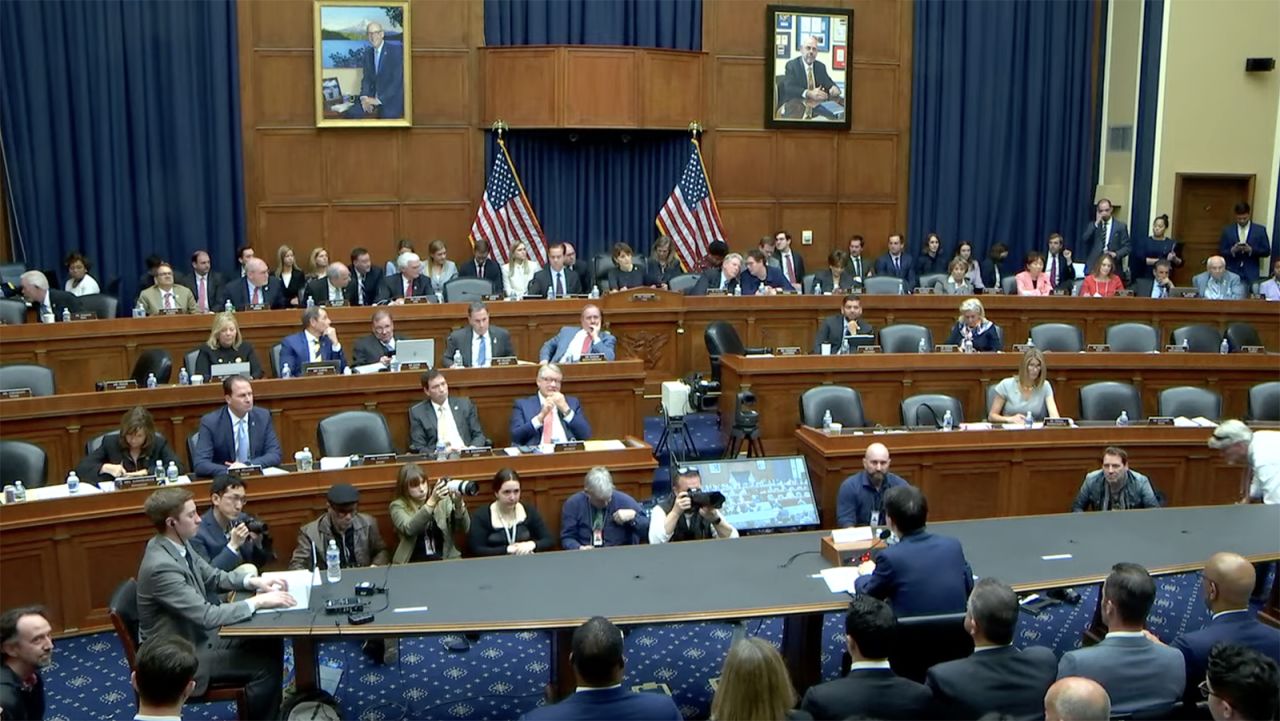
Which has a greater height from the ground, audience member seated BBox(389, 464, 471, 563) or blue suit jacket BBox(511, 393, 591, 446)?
blue suit jacket BBox(511, 393, 591, 446)

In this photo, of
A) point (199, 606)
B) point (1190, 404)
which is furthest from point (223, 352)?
point (1190, 404)

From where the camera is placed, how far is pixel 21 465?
7262mm

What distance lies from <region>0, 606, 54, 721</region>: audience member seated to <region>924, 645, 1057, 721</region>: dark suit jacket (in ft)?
11.2

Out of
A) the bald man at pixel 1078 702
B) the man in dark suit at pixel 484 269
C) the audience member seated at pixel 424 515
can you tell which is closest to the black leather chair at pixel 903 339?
the man in dark suit at pixel 484 269

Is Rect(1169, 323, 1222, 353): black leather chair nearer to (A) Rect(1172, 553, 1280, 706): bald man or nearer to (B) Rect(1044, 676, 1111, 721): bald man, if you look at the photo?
(A) Rect(1172, 553, 1280, 706): bald man

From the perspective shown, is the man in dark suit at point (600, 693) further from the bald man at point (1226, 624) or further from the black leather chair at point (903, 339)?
the black leather chair at point (903, 339)

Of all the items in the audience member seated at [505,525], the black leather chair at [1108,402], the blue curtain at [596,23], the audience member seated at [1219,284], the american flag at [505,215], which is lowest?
the audience member seated at [505,525]

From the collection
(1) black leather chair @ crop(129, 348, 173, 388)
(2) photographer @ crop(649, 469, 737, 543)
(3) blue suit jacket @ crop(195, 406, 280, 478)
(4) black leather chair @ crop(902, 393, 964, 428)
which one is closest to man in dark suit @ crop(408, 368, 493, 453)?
(3) blue suit jacket @ crop(195, 406, 280, 478)

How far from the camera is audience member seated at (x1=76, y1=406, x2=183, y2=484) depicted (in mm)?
7320

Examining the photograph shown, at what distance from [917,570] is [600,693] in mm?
1784

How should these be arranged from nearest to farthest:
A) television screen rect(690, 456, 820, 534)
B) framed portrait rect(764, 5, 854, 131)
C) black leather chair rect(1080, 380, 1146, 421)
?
television screen rect(690, 456, 820, 534), black leather chair rect(1080, 380, 1146, 421), framed portrait rect(764, 5, 854, 131)

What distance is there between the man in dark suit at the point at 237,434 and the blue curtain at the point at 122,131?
5.98m

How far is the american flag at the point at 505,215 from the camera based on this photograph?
539 inches

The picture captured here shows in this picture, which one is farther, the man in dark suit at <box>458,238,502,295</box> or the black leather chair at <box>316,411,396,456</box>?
the man in dark suit at <box>458,238,502,295</box>
